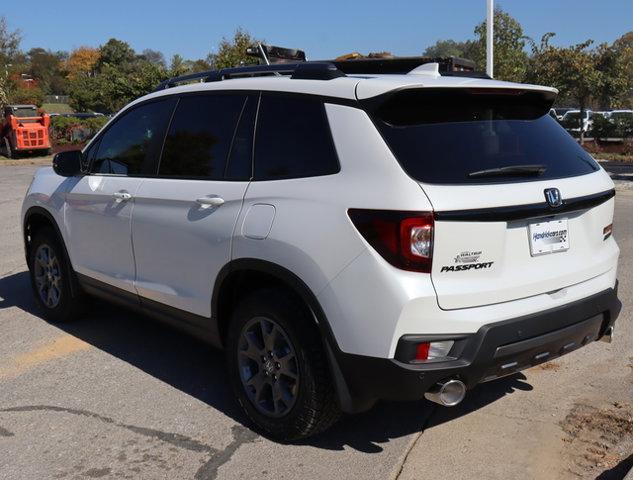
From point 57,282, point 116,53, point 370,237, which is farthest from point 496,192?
point 116,53

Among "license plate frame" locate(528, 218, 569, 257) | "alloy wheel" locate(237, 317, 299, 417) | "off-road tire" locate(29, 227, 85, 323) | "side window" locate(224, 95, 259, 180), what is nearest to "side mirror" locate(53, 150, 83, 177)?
"off-road tire" locate(29, 227, 85, 323)

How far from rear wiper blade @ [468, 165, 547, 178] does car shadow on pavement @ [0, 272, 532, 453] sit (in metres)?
1.49

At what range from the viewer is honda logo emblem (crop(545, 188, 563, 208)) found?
10.7 ft

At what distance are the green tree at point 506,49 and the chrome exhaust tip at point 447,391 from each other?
98.5 feet

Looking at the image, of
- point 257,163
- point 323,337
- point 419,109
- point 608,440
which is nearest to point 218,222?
point 257,163

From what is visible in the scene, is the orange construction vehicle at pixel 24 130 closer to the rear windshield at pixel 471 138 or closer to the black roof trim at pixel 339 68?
the black roof trim at pixel 339 68

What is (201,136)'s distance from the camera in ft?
13.7

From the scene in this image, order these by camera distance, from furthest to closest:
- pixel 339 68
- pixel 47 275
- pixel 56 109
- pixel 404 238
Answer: pixel 56 109 → pixel 47 275 → pixel 339 68 → pixel 404 238

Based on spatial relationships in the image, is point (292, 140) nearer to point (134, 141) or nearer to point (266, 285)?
point (266, 285)

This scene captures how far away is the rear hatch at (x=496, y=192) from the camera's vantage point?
3.02 metres

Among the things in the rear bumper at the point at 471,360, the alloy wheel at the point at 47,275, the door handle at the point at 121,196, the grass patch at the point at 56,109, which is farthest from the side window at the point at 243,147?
the grass patch at the point at 56,109

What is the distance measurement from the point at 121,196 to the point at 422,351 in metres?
2.44

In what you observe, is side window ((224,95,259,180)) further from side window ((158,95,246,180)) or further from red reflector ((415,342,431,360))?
red reflector ((415,342,431,360))

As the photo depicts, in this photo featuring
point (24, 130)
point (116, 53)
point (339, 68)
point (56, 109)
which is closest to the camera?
point (339, 68)
